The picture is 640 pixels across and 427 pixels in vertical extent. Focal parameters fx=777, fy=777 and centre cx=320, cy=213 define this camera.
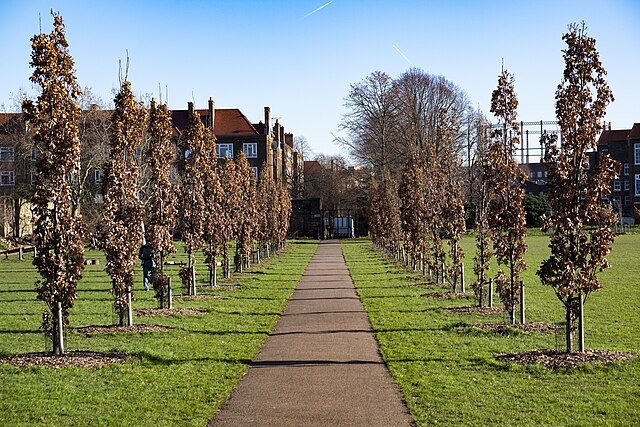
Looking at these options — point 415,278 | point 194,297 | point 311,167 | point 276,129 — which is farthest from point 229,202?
point 311,167

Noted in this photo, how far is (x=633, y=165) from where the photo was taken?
92750mm

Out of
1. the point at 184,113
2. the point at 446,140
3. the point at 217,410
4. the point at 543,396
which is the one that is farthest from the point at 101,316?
the point at 184,113

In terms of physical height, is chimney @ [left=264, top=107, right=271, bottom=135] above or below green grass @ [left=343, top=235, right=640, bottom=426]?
above

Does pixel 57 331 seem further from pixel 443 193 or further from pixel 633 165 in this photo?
pixel 633 165

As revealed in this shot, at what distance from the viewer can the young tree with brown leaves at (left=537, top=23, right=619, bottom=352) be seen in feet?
36.8

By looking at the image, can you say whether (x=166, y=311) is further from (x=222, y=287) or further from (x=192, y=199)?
(x=222, y=287)

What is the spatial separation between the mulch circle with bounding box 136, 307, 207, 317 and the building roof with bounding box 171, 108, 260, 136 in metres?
63.2

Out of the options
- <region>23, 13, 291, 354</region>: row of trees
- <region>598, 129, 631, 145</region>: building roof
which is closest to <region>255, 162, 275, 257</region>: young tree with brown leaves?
<region>23, 13, 291, 354</region>: row of trees

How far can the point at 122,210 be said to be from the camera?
48.8ft

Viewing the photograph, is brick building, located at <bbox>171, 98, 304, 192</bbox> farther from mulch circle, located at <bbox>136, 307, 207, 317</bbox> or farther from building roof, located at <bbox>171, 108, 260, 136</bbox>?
mulch circle, located at <bbox>136, 307, 207, 317</bbox>

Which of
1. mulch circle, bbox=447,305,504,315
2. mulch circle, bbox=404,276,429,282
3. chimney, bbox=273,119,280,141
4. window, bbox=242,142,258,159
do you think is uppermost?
chimney, bbox=273,119,280,141

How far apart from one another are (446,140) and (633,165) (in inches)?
2974

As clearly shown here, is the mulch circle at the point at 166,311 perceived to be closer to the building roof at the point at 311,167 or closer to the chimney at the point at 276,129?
the chimney at the point at 276,129

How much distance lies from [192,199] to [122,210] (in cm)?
608
